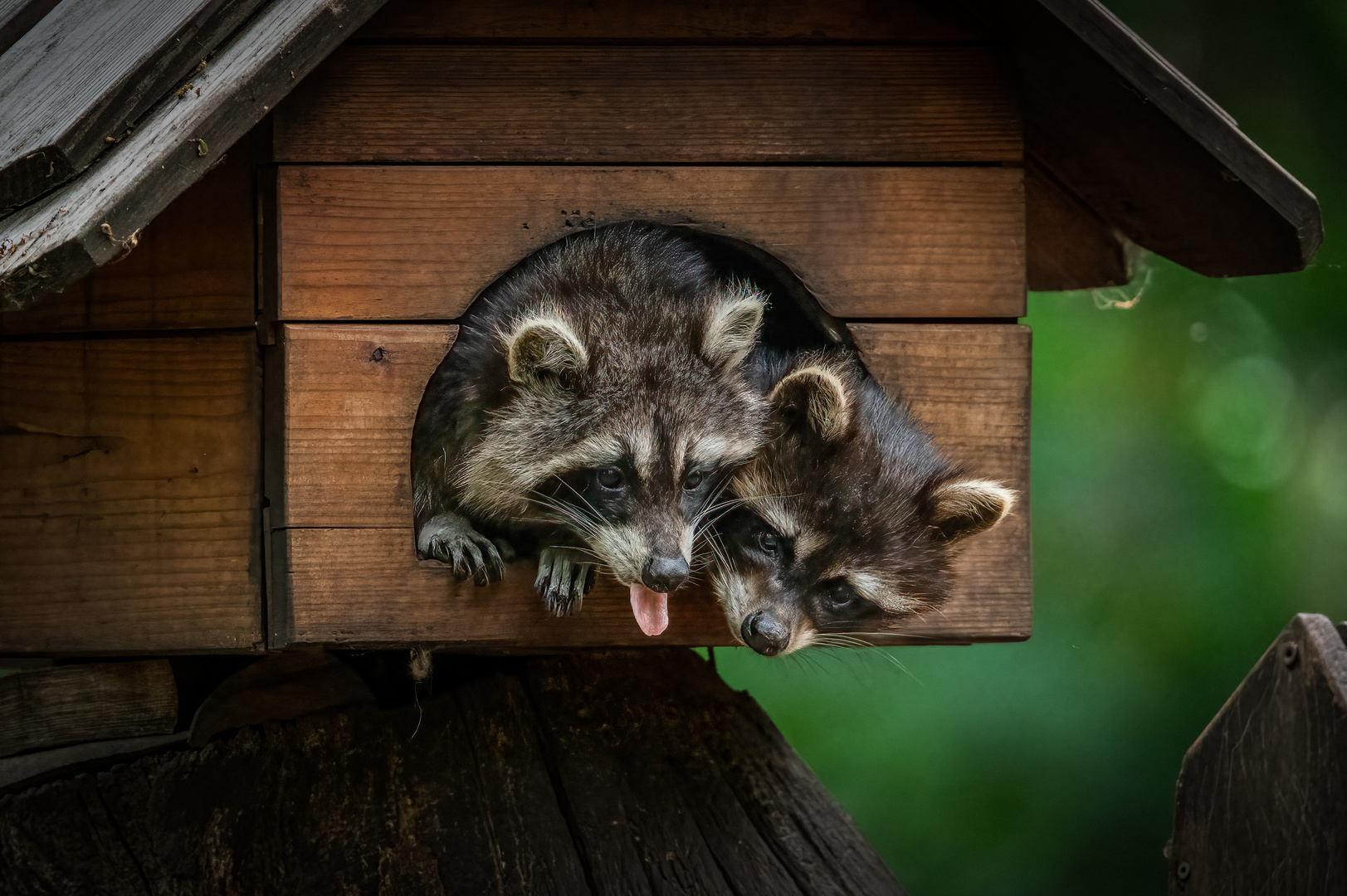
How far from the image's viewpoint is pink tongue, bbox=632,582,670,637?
2035 mm

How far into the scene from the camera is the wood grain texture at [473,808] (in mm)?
2211

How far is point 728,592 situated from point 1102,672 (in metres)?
3.32

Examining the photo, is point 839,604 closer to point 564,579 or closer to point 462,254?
point 564,579

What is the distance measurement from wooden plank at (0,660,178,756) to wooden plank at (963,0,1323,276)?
2.22 m

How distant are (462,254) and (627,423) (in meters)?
0.43

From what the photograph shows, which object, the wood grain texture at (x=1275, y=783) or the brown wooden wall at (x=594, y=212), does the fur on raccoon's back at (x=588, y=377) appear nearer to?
the brown wooden wall at (x=594, y=212)

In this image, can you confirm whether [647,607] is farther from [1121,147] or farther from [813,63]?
[1121,147]

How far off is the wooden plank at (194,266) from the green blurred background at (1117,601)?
10.9 feet

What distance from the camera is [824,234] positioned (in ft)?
6.95

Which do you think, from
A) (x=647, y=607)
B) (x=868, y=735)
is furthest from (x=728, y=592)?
(x=868, y=735)

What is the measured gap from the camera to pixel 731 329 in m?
2.08

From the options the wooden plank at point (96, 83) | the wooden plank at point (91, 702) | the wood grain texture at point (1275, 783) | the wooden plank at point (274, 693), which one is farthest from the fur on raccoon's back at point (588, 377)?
the wood grain texture at point (1275, 783)

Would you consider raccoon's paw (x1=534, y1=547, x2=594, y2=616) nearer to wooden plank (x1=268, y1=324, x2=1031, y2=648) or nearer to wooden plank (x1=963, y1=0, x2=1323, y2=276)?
wooden plank (x1=268, y1=324, x2=1031, y2=648)

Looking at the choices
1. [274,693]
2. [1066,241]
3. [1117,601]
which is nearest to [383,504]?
[274,693]
